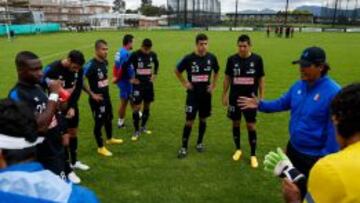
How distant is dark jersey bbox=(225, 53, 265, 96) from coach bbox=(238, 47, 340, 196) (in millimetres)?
2829

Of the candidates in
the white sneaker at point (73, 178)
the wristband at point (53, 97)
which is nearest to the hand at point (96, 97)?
the white sneaker at point (73, 178)

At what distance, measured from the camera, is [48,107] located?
14.7 ft

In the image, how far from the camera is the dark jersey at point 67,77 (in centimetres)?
684

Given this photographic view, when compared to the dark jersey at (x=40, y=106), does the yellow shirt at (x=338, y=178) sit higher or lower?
higher

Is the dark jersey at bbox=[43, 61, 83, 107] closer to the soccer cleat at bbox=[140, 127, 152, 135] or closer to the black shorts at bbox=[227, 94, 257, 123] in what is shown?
the black shorts at bbox=[227, 94, 257, 123]

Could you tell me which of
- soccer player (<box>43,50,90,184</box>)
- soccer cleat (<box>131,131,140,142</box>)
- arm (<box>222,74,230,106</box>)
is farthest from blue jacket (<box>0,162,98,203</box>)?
soccer cleat (<box>131,131,140,142</box>)

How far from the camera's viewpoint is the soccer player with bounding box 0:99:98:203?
1.96m

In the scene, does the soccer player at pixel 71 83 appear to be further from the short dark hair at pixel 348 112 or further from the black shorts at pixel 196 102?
the short dark hair at pixel 348 112

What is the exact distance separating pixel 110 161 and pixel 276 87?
9773 mm

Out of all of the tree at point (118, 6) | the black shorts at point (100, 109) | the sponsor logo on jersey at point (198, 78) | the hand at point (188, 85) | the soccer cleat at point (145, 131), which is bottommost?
the soccer cleat at point (145, 131)

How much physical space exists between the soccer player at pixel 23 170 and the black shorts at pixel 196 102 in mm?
6151

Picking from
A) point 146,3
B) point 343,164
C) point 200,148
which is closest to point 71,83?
point 200,148

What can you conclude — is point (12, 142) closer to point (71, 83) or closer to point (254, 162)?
point (71, 83)

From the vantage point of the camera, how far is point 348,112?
2.29m
